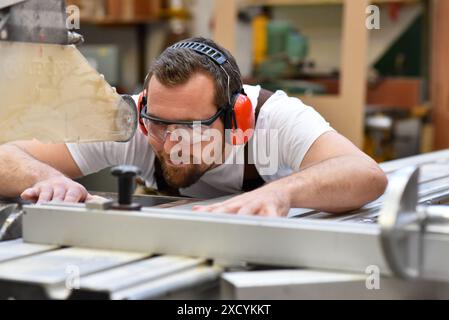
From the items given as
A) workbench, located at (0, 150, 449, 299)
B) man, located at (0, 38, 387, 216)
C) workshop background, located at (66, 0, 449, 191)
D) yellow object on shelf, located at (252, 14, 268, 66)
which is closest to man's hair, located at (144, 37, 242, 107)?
man, located at (0, 38, 387, 216)

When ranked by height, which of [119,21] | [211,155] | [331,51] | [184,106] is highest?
[119,21]

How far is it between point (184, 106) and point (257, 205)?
41 cm

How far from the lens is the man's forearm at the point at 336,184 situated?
4.90 feet

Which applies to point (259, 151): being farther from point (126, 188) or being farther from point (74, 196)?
point (126, 188)

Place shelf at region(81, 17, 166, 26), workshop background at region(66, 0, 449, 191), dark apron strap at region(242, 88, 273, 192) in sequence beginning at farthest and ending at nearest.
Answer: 1. shelf at region(81, 17, 166, 26)
2. workshop background at region(66, 0, 449, 191)
3. dark apron strap at region(242, 88, 273, 192)

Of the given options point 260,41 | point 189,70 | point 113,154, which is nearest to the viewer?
point 189,70

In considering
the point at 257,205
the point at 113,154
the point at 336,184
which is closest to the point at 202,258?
the point at 257,205

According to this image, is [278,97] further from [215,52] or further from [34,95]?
[34,95]

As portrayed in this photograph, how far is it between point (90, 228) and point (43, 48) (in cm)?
33

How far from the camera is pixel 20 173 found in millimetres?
1769

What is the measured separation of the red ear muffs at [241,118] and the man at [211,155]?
0.01m

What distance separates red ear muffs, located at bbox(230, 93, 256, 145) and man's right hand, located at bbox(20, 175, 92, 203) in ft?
1.23

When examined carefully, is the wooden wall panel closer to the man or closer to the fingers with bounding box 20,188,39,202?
the man

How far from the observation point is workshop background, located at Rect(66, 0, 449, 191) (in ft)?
12.0
